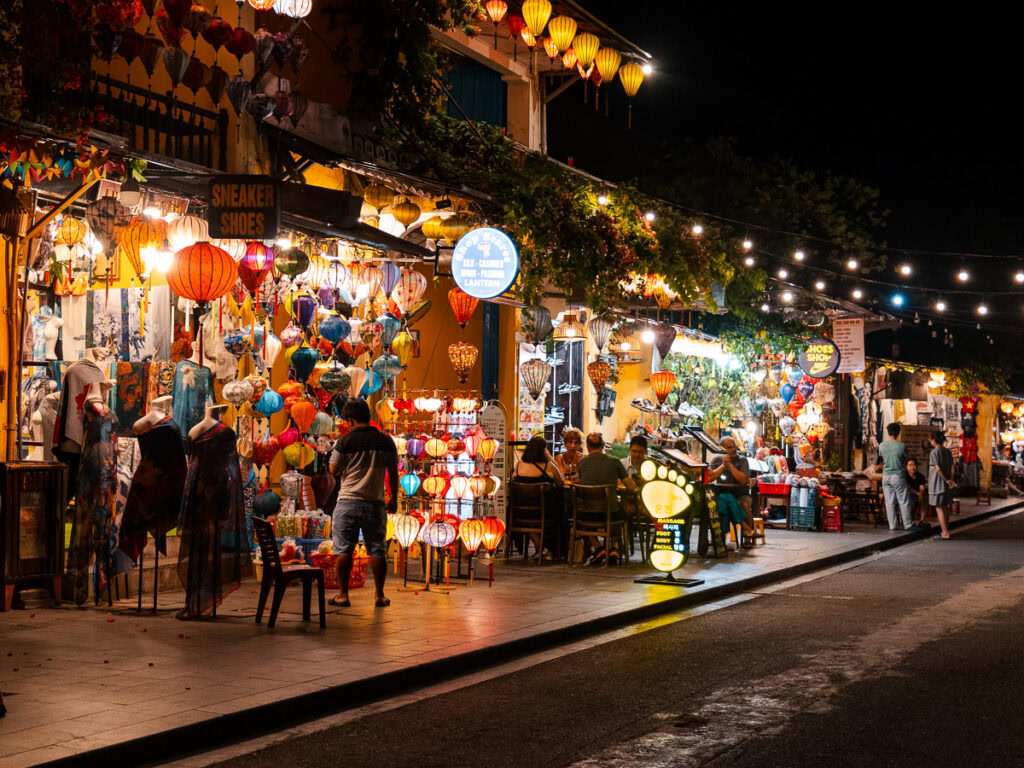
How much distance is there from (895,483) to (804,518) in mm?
2096

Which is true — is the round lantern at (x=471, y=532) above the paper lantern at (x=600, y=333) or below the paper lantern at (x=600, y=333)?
below

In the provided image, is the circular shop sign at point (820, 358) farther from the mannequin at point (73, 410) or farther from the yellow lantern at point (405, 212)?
the mannequin at point (73, 410)

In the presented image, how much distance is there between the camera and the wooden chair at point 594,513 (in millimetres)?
15273

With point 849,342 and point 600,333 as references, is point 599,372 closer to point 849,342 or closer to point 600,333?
point 600,333

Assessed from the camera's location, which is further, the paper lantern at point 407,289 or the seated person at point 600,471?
the seated person at point 600,471

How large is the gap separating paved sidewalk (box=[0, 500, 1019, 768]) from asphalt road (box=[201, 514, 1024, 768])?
419 millimetres

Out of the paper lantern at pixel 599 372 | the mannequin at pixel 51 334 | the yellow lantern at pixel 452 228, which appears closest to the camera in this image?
the mannequin at pixel 51 334

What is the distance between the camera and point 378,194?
15.0m

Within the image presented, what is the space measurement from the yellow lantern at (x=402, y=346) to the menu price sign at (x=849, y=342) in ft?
45.6

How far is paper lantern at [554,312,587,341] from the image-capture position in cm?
2020

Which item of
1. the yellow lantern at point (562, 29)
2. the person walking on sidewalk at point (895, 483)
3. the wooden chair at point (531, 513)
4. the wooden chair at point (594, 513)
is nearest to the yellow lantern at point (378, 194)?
the yellow lantern at point (562, 29)

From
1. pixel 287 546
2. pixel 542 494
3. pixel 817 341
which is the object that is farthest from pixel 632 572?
pixel 817 341

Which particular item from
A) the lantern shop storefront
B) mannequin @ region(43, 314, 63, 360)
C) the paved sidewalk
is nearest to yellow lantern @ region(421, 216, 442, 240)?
the lantern shop storefront

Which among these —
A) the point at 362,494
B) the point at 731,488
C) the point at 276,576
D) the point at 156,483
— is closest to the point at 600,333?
the point at 731,488
